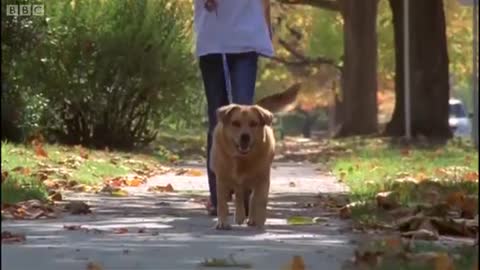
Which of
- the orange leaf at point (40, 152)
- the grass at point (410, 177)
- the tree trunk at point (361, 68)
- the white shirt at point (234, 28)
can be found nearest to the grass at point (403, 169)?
the grass at point (410, 177)

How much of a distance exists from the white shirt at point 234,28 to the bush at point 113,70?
8.29 metres

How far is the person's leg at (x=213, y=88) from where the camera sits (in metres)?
9.17

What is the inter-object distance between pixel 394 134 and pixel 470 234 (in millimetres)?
18115

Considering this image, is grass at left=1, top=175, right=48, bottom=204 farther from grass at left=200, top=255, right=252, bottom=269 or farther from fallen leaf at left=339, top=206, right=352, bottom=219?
grass at left=200, top=255, right=252, bottom=269

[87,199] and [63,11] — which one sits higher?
[63,11]

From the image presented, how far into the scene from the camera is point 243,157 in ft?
27.2

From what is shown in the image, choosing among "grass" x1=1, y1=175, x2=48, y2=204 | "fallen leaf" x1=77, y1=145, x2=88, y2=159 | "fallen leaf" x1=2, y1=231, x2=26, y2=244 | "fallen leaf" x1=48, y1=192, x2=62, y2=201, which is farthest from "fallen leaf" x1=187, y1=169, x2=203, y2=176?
"fallen leaf" x1=2, y1=231, x2=26, y2=244

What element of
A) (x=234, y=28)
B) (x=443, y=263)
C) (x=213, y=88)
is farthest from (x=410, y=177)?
(x=443, y=263)

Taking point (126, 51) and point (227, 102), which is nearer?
point (227, 102)

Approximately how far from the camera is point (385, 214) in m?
8.80

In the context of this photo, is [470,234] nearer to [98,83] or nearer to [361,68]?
Answer: [98,83]

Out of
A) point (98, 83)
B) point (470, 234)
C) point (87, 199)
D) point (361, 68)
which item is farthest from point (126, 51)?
point (361, 68)

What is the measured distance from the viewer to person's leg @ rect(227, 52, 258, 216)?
902cm

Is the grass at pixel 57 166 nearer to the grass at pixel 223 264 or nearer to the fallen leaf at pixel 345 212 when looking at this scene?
the fallen leaf at pixel 345 212
